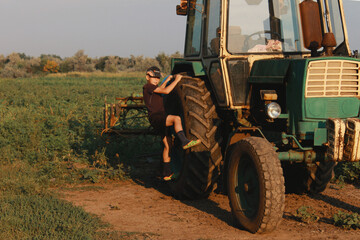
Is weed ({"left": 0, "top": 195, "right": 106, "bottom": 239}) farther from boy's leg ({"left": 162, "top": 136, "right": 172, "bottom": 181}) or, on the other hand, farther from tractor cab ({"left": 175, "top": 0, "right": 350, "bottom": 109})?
tractor cab ({"left": 175, "top": 0, "right": 350, "bottom": 109})

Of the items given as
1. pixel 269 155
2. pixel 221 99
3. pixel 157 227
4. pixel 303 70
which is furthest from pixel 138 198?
pixel 303 70

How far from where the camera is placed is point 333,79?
485cm

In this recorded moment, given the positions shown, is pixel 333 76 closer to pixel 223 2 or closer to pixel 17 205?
pixel 223 2

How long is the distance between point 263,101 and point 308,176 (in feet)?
5.09

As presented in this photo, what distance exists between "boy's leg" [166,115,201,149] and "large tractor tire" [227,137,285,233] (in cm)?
67

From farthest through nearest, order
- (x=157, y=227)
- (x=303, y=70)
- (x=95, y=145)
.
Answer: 1. (x=95, y=145)
2. (x=157, y=227)
3. (x=303, y=70)

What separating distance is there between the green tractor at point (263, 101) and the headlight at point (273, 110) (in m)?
0.01

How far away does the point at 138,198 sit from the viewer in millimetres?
6555

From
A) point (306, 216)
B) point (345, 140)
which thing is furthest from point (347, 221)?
point (345, 140)

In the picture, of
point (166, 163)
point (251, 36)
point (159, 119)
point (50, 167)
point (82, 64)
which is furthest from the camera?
point (82, 64)

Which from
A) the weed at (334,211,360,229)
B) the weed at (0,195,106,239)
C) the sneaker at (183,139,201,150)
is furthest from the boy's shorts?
the weed at (334,211,360,229)

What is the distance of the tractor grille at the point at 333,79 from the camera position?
4777 mm

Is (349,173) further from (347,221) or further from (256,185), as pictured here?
(256,185)

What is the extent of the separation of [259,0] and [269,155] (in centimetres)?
224
